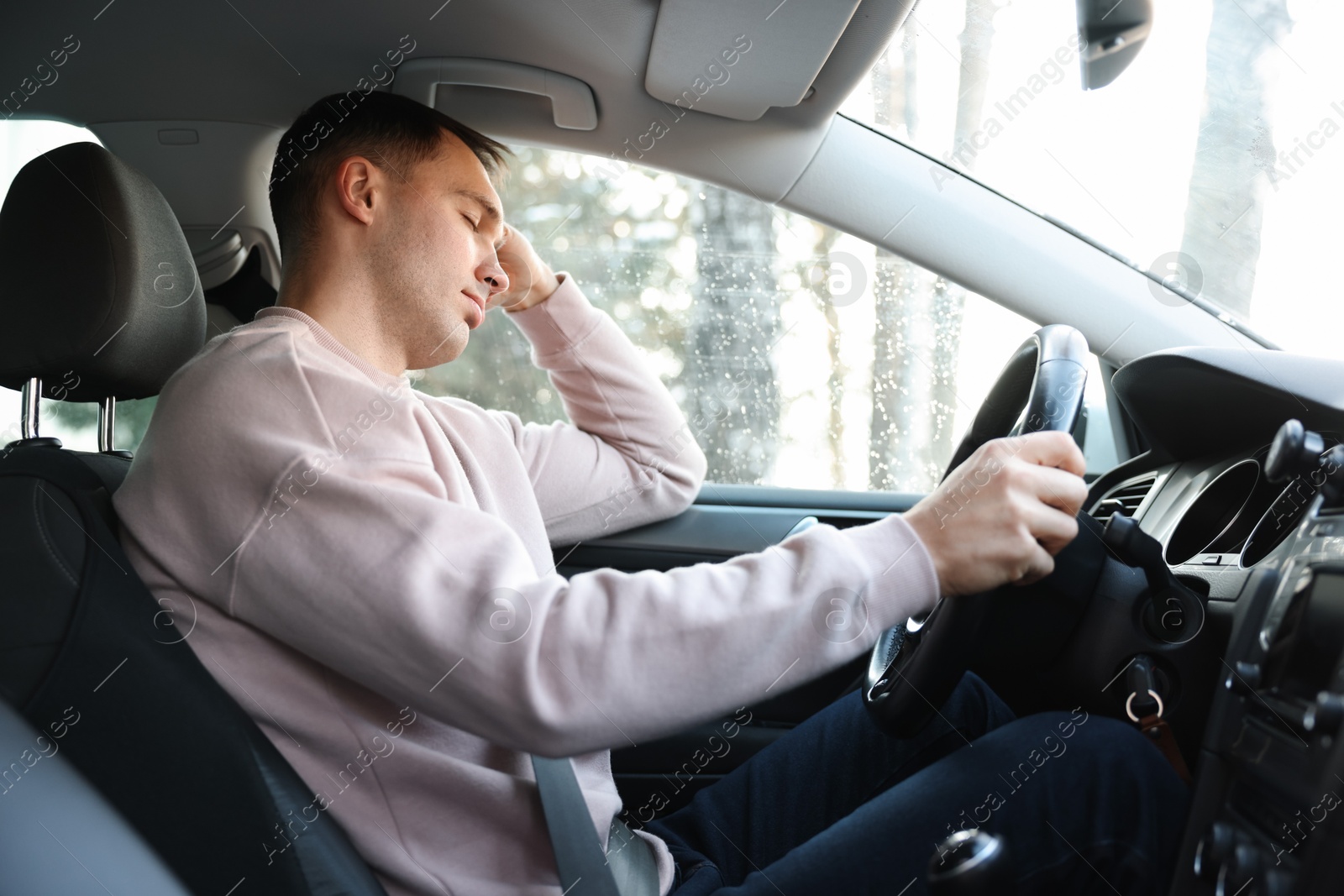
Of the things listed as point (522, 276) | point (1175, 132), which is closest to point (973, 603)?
point (522, 276)

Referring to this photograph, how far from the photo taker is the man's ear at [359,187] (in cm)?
121

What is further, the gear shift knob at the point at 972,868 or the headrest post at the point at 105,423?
the headrest post at the point at 105,423

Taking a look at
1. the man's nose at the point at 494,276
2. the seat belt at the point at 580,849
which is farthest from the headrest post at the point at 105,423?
the seat belt at the point at 580,849

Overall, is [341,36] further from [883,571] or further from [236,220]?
[883,571]

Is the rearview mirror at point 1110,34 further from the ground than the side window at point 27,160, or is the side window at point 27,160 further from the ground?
the rearview mirror at point 1110,34

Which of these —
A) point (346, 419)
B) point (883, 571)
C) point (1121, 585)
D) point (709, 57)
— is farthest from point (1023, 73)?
point (346, 419)

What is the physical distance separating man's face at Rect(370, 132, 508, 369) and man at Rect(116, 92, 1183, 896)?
9 cm

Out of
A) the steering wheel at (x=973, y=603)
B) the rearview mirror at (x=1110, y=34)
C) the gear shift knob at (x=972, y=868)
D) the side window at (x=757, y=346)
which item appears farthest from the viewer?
the side window at (x=757, y=346)

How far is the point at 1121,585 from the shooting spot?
3.18ft

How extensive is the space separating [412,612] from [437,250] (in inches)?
22.6

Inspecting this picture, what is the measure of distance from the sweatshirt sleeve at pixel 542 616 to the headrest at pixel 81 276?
399 millimetres

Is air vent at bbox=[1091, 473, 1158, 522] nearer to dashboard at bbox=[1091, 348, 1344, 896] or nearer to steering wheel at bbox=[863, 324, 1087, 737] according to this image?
dashboard at bbox=[1091, 348, 1344, 896]

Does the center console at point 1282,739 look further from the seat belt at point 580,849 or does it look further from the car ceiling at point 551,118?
the car ceiling at point 551,118

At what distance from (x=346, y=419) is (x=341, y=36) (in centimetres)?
78
